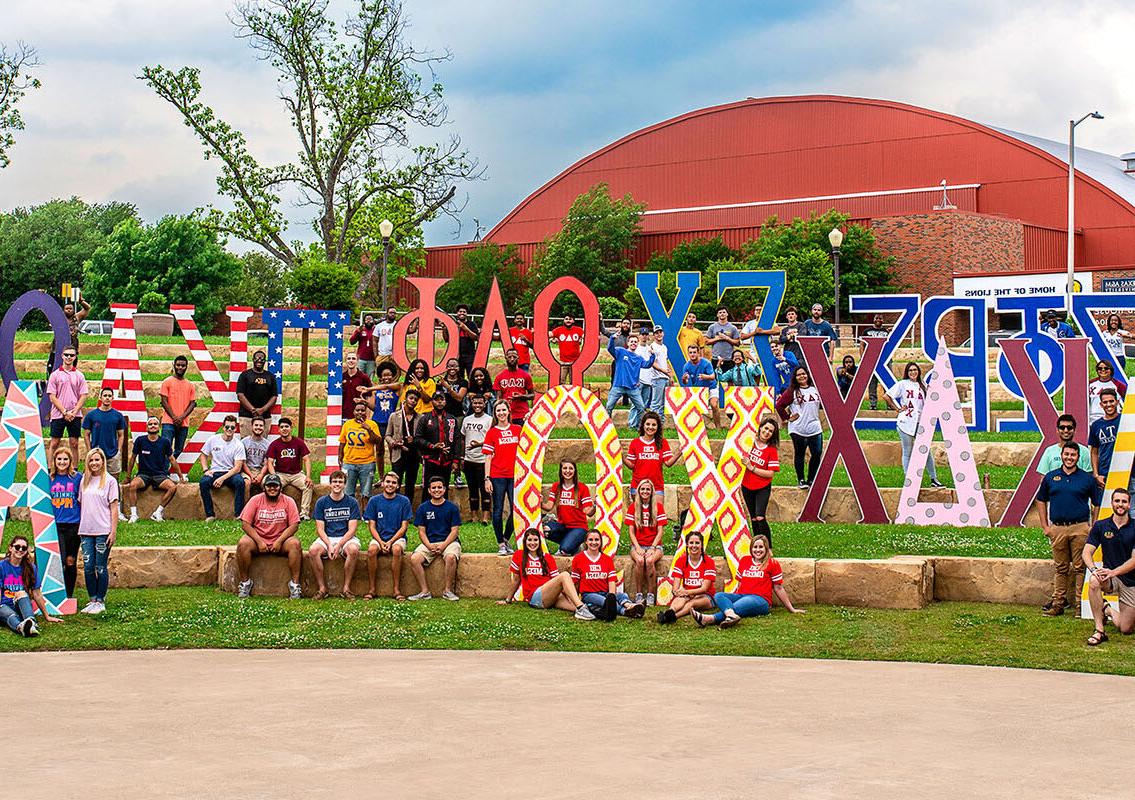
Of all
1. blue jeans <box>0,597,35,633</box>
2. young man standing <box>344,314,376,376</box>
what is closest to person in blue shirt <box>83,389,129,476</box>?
blue jeans <box>0,597,35,633</box>

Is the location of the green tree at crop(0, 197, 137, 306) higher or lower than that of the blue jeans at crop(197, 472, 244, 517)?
higher

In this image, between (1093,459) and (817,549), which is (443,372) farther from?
(1093,459)

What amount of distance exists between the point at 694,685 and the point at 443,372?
852 centimetres

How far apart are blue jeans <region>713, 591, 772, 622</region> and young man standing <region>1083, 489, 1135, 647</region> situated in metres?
3.04

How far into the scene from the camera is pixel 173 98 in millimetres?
44469

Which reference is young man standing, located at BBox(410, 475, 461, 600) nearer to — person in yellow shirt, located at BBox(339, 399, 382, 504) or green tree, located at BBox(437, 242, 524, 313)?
person in yellow shirt, located at BBox(339, 399, 382, 504)

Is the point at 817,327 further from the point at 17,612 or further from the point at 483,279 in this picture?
the point at 483,279

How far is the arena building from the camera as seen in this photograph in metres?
45.7

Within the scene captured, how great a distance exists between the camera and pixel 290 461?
16.1 m

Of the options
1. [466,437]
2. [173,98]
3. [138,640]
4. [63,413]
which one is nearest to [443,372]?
[466,437]

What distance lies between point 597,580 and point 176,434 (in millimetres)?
6909

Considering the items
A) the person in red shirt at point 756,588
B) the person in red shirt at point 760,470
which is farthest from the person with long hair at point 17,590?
the person in red shirt at point 760,470

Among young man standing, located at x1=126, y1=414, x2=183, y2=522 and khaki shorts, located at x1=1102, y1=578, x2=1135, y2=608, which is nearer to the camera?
khaki shorts, located at x1=1102, y1=578, x2=1135, y2=608

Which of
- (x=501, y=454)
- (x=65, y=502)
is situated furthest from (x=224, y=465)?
(x=501, y=454)
